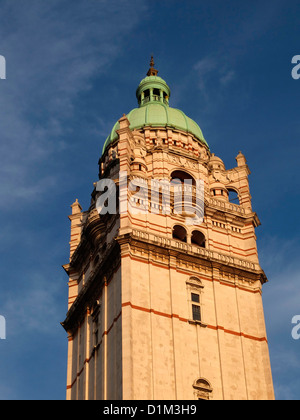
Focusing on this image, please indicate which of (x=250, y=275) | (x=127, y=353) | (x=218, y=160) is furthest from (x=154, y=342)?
(x=218, y=160)

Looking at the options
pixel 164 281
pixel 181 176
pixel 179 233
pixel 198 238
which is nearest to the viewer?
pixel 164 281

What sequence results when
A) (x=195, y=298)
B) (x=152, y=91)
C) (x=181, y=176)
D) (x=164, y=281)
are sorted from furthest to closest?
(x=152, y=91)
(x=181, y=176)
(x=195, y=298)
(x=164, y=281)

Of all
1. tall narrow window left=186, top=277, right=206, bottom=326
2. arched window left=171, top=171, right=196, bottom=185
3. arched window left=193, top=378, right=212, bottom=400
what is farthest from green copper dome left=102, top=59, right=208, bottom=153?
arched window left=193, top=378, right=212, bottom=400

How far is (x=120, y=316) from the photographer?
44.4 m

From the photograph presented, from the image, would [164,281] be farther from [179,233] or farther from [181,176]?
[181,176]

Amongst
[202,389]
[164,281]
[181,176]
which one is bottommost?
[202,389]

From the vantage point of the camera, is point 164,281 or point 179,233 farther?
point 179,233

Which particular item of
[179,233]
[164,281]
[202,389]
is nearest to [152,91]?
[179,233]

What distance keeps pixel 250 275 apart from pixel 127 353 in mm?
11014

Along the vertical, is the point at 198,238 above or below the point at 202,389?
above

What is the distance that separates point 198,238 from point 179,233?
4.19 feet

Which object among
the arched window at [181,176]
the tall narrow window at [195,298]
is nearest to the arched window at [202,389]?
the tall narrow window at [195,298]

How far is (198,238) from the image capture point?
5181 centimetres
